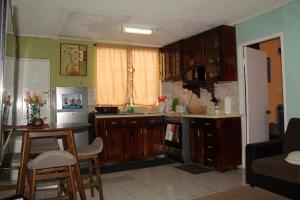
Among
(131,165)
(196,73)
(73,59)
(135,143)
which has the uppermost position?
(73,59)

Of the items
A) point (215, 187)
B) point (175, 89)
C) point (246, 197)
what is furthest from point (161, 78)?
point (246, 197)

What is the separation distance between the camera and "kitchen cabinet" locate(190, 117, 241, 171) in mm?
4066

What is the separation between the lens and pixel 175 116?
502 centimetres

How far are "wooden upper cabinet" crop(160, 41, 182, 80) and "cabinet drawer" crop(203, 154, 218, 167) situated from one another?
6.27 feet

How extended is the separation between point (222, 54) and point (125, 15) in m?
1.78

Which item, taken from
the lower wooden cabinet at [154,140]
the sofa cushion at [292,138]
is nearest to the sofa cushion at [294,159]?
the sofa cushion at [292,138]

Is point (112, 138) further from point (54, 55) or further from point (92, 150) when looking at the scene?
point (92, 150)

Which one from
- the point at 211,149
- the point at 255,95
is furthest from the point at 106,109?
the point at 255,95

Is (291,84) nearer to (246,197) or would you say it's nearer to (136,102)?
(246,197)

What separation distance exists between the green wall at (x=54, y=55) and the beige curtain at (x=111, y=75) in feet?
0.49

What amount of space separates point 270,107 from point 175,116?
263 cm

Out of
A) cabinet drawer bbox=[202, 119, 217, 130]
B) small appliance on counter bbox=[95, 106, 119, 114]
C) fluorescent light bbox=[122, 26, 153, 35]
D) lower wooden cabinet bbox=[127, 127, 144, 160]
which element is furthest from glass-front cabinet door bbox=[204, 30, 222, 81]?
small appliance on counter bbox=[95, 106, 119, 114]

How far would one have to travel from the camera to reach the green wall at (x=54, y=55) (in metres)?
4.86

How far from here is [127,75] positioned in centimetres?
570
